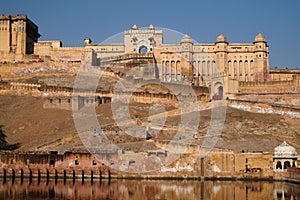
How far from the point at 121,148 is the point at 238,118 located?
16660 millimetres

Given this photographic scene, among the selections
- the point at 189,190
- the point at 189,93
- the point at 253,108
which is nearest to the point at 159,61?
the point at 189,93

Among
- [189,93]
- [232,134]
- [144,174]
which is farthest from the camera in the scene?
[189,93]

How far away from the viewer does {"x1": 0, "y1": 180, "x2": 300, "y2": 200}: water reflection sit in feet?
108

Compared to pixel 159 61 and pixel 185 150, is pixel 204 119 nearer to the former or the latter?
pixel 185 150

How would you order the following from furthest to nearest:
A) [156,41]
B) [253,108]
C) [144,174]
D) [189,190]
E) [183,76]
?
[156,41] < [183,76] < [253,108] < [144,174] < [189,190]

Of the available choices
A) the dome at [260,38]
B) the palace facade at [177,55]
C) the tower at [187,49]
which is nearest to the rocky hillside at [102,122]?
the palace facade at [177,55]

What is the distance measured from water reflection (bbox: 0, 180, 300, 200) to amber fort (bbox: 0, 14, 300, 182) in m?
Result: 2.17

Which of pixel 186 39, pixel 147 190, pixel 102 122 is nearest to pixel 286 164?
pixel 147 190

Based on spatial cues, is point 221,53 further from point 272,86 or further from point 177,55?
point 272,86

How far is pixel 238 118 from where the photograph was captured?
5638 cm

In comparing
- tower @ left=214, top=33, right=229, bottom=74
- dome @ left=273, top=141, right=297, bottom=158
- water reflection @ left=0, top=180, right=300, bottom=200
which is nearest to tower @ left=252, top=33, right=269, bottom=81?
tower @ left=214, top=33, right=229, bottom=74

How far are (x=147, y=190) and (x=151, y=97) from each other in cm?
3184

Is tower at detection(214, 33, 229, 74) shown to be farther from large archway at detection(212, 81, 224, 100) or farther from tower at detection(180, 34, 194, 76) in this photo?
large archway at detection(212, 81, 224, 100)

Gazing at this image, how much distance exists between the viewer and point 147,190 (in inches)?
1409
